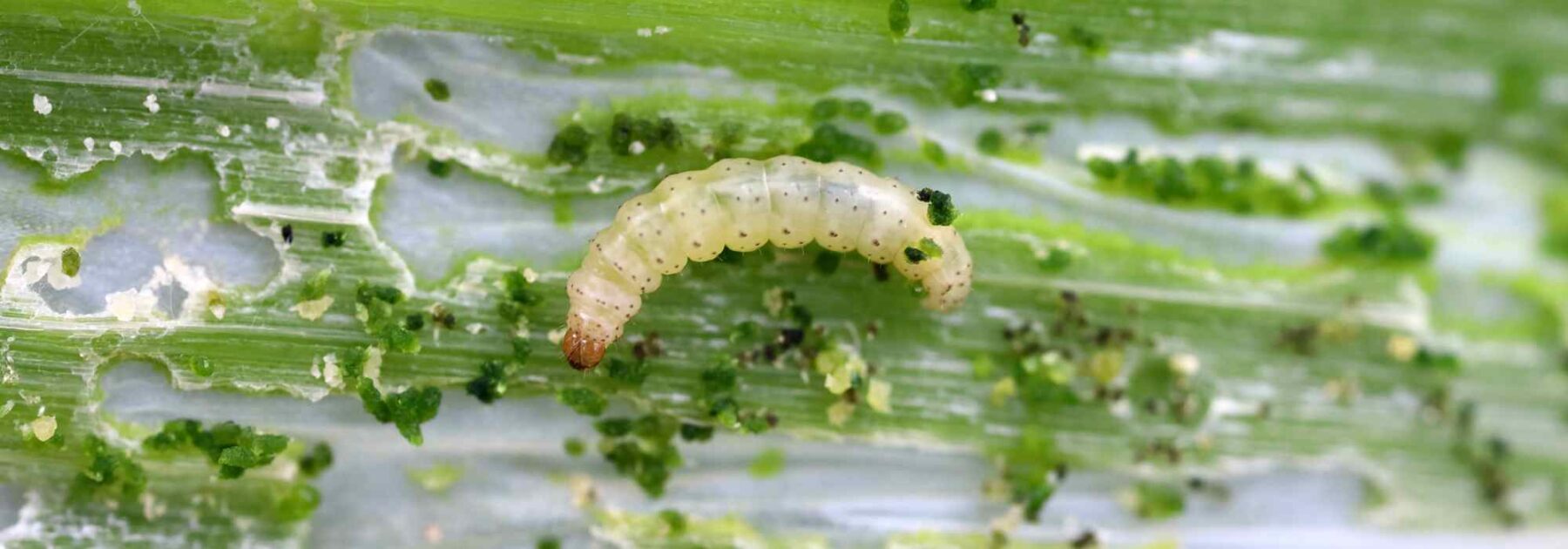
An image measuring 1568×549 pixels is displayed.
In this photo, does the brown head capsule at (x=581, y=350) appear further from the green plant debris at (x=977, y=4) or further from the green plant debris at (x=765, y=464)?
the green plant debris at (x=977, y=4)

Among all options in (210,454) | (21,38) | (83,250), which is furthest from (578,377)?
(21,38)

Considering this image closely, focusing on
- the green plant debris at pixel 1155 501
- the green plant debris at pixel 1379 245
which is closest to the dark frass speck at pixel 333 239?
the green plant debris at pixel 1155 501

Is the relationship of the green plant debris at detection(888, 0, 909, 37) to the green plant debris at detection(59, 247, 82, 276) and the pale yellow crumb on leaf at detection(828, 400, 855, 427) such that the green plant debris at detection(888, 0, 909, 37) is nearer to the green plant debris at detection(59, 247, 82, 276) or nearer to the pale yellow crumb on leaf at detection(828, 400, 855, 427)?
the pale yellow crumb on leaf at detection(828, 400, 855, 427)

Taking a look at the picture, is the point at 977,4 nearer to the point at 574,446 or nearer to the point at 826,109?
the point at 826,109

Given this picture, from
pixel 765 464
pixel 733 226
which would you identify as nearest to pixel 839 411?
pixel 765 464

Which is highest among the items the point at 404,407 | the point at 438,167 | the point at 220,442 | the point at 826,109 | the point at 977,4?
the point at 977,4

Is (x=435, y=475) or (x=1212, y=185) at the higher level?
(x=1212, y=185)

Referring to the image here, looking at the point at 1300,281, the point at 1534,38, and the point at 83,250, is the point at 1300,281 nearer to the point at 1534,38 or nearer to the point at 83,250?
the point at 1534,38
